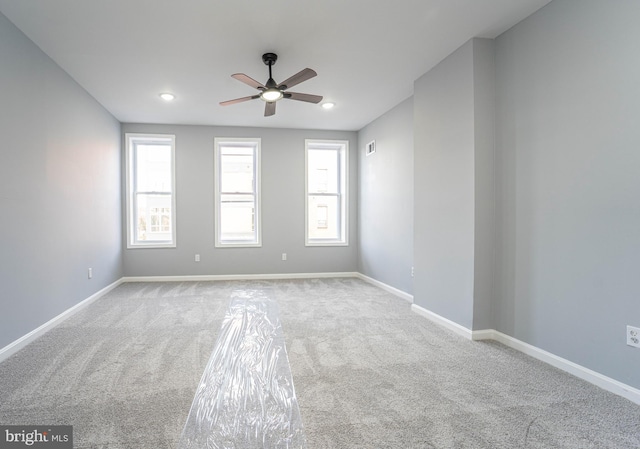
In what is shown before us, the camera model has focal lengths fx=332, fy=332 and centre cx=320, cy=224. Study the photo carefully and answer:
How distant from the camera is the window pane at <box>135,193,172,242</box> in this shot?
569cm

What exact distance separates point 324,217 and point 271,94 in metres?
3.24

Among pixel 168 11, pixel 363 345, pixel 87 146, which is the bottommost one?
pixel 363 345

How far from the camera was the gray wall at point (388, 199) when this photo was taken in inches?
174

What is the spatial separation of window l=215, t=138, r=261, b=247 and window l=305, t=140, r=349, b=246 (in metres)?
0.96

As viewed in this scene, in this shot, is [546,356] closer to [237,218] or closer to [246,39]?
[246,39]

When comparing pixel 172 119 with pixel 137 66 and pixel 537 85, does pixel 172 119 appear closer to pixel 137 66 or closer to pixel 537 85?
pixel 137 66

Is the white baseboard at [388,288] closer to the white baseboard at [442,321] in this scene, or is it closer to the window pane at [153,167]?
the white baseboard at [442,321]

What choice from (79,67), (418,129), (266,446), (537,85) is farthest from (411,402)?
(79,67)

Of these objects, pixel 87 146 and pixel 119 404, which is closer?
pixel 119 404

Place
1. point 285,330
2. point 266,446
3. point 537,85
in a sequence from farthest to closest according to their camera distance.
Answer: point 285,330 → point 537,85 → point 266,446

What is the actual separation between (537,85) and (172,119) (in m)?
4.93

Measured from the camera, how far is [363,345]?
2.82 metres

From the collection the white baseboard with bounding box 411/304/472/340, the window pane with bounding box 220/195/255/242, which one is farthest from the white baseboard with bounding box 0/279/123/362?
the white baseboard with bounding box 411/304/472/340

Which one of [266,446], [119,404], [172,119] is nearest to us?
[266,446]
